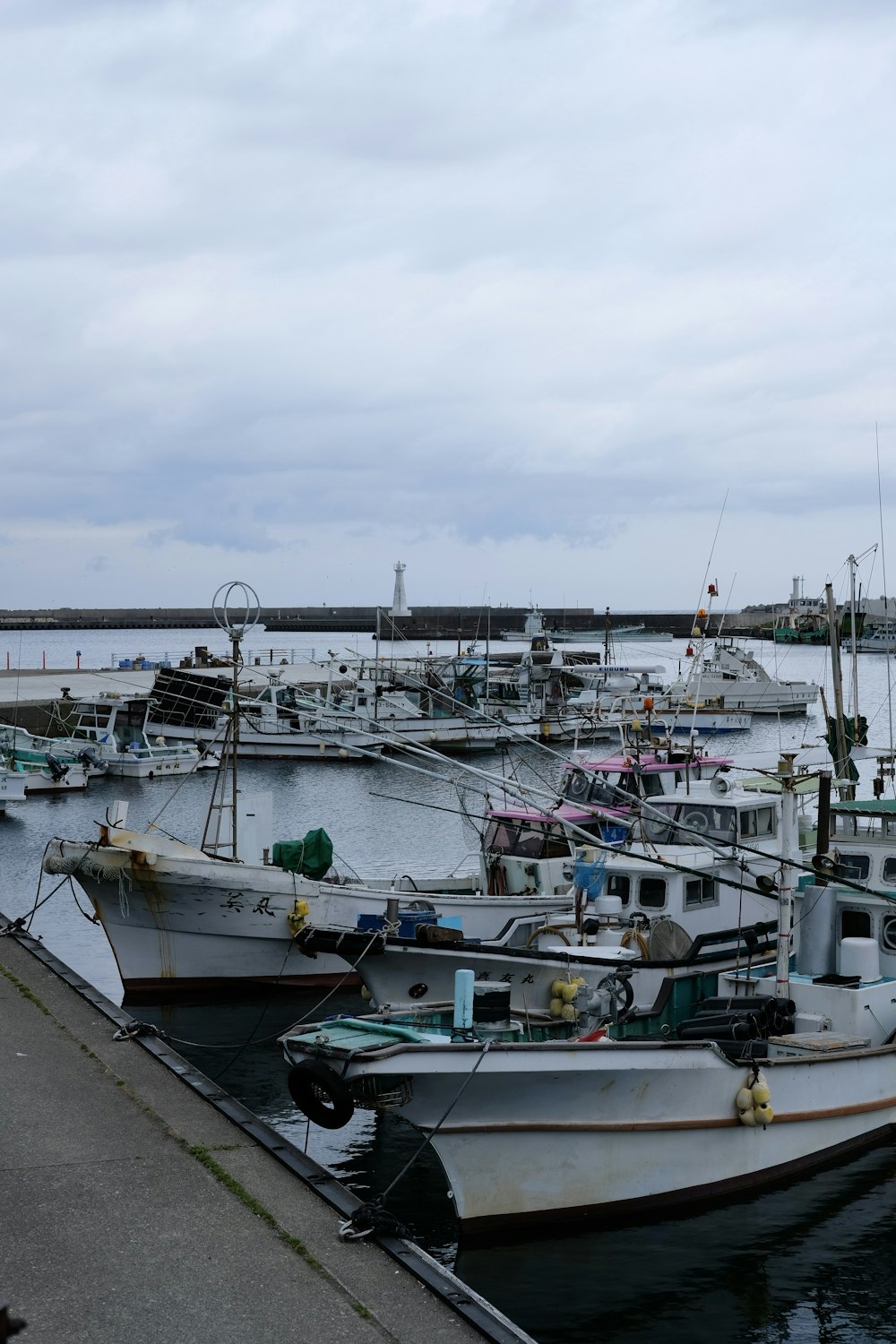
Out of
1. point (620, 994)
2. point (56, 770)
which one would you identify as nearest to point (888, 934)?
point (620, 994)

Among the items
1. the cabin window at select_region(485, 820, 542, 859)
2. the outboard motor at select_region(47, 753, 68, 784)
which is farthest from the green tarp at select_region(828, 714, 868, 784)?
the outboard motor at select_region(47, 753, 68, 784)

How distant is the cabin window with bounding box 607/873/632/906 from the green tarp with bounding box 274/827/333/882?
5.44 meters

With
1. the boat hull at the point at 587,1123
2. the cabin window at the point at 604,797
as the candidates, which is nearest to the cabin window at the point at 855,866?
the boat hull at the point at 587,1123

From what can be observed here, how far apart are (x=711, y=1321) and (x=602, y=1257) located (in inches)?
45.2

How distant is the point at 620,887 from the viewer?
16516mm

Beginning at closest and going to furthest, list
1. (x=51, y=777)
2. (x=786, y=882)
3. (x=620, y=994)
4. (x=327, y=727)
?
(x=786, y=882) → (x=620, y=994) → (x=51, y=777) → (x=327, y=727)

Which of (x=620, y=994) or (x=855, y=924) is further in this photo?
(x=855, y=924)

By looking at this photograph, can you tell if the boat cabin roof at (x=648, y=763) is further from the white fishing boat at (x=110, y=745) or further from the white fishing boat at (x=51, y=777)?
the white fishing boat at (x=51, y=777)

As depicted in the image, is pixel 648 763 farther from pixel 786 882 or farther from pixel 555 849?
pixel 786 882

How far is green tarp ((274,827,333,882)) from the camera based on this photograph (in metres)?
20.2

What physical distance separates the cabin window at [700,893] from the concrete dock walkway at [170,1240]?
7585mm

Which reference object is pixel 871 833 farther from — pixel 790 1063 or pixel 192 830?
pixel 192 830

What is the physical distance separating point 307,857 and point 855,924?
8.91 meters

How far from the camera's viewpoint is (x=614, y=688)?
228 ft
